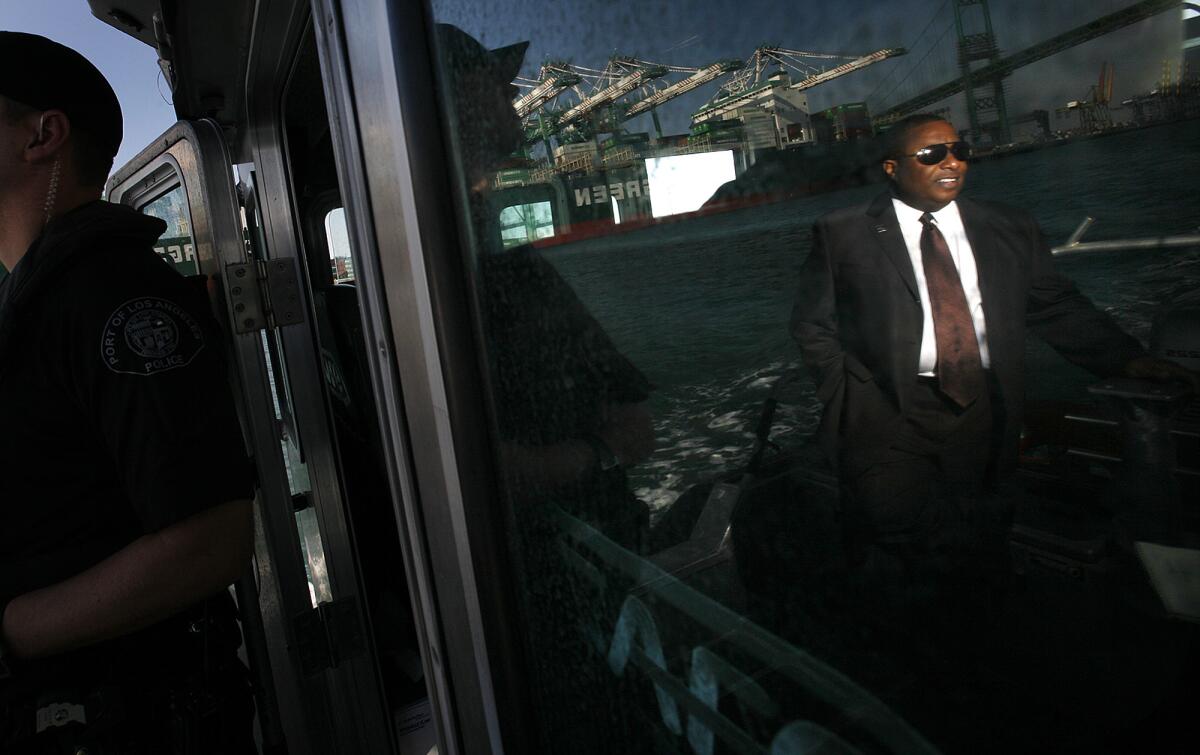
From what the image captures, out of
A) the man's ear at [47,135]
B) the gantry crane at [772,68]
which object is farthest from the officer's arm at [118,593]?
the gantry crane at [772,68]

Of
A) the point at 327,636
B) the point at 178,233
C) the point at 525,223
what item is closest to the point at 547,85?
the point at 525,223

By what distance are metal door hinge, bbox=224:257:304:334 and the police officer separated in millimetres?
295

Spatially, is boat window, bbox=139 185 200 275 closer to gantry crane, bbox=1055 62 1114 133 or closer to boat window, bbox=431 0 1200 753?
boat window, bbox=431 0 1200 753

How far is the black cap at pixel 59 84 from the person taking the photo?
133 cm

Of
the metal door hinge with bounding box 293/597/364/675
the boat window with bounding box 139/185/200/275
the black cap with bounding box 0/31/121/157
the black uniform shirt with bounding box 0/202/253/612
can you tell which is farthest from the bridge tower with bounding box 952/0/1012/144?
the boat window with bounding box 139/185/200/275

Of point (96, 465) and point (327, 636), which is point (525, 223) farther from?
point (327, 636)

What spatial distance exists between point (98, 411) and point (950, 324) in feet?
4.24

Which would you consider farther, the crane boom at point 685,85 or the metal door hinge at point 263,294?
the metal door hinge at point 263,294

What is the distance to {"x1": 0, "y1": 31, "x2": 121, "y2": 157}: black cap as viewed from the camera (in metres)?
1.33

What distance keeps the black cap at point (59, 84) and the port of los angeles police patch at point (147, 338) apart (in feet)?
1.56

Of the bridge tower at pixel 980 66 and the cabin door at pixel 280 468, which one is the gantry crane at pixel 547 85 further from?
the cabin door at pixel 280 468

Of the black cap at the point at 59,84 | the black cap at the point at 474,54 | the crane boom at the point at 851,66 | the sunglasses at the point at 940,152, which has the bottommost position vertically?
the sunglasses at the point at 940,152

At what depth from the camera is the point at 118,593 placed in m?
1.18

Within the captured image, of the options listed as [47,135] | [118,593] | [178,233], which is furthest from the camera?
[178,233]
